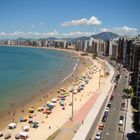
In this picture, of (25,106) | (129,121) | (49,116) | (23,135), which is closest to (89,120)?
(129,121)

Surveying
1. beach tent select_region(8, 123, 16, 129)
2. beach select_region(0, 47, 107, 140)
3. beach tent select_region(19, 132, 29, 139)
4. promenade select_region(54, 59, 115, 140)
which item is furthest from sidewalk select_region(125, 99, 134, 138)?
beach tent select_region(8, 123, 16, 129)

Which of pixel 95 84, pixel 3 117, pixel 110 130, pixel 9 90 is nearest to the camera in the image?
pixel 110 130

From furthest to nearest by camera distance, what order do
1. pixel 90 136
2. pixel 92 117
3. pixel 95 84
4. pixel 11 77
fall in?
1. pixel 11 77
2. pixel 95 84
3. pixel 92 117
4. pixel 90 136

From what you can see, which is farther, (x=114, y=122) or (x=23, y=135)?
(x=114, y=122)

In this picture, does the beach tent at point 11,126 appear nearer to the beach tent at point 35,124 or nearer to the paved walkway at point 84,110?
the beach tent at point 35,124

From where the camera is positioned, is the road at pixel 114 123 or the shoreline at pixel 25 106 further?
the shoreline at pixel 25 106

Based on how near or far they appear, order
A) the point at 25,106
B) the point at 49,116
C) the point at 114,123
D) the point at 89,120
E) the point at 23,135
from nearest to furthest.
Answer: the point at 23,135 → the point at 114,123 → the point at 89,120 → the point at 49,116 → the point at 25,106

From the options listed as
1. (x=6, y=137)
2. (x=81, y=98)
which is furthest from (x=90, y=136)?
(x=81, y=98)

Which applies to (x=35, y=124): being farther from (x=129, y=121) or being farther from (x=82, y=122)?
(x=129, y=121)

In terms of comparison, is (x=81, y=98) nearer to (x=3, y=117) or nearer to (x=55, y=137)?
(x=3, y=117)

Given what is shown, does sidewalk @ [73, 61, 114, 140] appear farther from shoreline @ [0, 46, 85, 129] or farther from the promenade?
shoreline @ [0, 46, 85, 129]

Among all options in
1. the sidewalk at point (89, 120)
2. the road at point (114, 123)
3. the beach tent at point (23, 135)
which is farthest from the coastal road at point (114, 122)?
the beach tent at point (23, 135)
